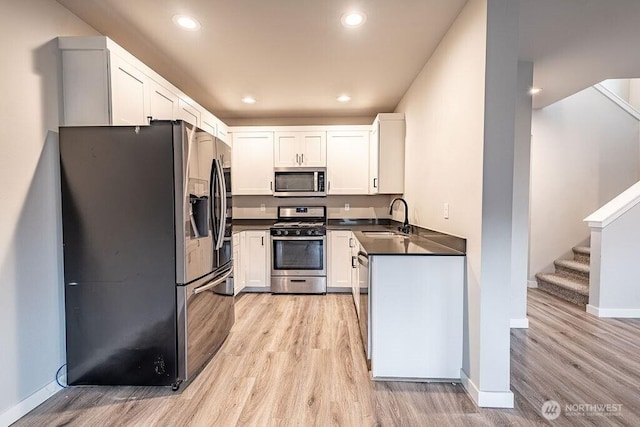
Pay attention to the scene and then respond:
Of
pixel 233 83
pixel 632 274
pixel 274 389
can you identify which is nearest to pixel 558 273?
pixel 632 274

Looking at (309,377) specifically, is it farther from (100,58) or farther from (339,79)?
(339,79)

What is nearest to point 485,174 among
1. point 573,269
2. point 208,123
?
point 208,123

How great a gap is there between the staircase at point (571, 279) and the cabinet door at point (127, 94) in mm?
4819

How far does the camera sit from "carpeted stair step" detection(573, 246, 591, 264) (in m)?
3.85

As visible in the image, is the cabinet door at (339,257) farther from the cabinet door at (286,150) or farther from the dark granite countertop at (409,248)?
the dark granite countertop at (409,248)

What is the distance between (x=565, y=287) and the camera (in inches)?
140

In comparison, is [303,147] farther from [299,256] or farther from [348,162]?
[299,256]

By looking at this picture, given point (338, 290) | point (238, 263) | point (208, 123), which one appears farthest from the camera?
point (338, 290)

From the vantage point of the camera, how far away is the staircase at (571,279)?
11.2ft

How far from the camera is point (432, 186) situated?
2498 millimetres

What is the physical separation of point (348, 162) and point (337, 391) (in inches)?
114

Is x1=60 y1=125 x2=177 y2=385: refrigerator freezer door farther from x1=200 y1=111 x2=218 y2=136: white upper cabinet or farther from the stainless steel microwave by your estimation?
the stainless steel microwave

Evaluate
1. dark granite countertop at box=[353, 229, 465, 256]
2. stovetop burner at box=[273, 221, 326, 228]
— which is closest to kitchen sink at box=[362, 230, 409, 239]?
dark granite countertop at box=[353, 229, 465, 256]

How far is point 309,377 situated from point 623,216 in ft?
12.0
